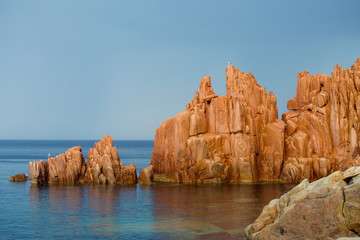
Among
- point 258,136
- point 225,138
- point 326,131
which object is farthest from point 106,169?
point 326,131

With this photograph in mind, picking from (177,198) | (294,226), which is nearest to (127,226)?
(177,198)

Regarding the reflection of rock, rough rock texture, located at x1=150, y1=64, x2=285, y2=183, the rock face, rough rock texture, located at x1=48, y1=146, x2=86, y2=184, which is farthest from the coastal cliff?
the reflection of rock

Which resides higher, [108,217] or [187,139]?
[187,139]

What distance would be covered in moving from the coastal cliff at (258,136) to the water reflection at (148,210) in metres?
5.59

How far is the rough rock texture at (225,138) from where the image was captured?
8681cm

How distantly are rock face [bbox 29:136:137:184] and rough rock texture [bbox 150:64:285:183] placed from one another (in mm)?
7997

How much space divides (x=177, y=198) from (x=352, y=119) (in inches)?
1586

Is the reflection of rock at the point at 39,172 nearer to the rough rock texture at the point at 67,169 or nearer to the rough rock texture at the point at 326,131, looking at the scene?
the rough rock texture at the point at 67,169

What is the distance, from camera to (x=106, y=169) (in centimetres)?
8606

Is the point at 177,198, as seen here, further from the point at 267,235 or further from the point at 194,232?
the point at 267,235

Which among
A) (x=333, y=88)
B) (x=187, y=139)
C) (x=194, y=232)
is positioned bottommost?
(x=194, y=232)

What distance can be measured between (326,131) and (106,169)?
41233mm

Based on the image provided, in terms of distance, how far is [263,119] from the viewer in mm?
92500

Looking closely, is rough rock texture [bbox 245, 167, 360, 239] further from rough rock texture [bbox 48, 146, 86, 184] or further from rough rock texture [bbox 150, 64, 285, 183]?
rough rock texture [bbox 48, 146, 86, 184]
